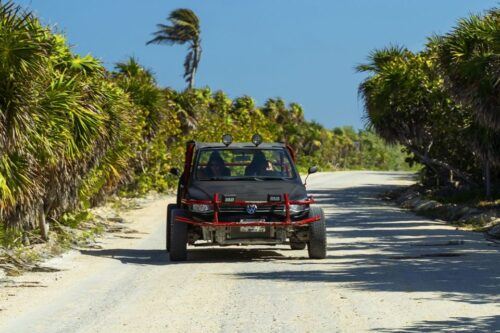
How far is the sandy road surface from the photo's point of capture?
376 inches

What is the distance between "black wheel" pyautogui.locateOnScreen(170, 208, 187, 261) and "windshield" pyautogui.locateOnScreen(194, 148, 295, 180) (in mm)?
1185

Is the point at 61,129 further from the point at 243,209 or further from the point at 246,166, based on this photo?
the point at 243,209

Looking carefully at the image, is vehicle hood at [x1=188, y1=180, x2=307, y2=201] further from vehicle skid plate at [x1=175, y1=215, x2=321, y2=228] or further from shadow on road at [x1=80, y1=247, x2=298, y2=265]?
shadow on road at [x1=80, y1=247, x2=298, y2=265]

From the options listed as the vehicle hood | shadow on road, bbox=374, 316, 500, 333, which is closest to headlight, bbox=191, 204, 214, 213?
the vehicle hood

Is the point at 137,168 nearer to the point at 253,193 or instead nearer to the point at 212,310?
the point at 253,193

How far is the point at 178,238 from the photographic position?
15555 mm

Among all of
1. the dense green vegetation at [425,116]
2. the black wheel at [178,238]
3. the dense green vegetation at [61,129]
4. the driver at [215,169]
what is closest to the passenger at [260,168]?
the driver at [215,169]

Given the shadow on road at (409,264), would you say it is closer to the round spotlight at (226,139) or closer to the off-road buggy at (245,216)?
the off-road buggy at (245,216)

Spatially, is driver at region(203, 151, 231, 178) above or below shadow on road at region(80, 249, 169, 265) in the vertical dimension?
above

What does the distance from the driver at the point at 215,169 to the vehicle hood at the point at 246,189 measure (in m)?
0.39

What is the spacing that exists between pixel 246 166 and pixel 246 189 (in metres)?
1.13

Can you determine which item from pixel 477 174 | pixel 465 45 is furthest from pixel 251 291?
pixel 477 174

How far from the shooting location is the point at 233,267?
1495 cm

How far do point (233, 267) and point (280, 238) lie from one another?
97 cm
